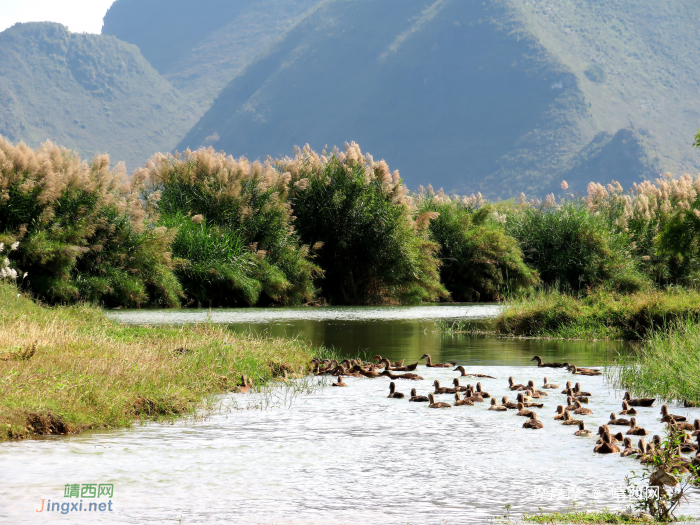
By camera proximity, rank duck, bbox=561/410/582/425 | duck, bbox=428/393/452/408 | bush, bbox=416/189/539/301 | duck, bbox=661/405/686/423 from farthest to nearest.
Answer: bush, bbox=416/189/539/301, duck, bbox=428/393/452/408, duck, bbox=561/410/582/425, duck, bbox=661/405/686/423

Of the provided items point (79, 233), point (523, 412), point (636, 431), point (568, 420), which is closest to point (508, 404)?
point (523, 412)

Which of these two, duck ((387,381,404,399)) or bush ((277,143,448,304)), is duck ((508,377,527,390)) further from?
bush ((277,143,448,304))

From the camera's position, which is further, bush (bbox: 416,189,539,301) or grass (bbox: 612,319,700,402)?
bush (bbox: 416,189,539,301)

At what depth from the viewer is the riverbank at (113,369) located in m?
7.43

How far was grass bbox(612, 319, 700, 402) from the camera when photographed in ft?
29.7

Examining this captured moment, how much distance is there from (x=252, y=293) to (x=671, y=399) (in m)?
13.8

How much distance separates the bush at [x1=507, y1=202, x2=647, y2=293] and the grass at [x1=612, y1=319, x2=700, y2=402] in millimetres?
15672

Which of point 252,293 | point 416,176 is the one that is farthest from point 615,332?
point 416,176

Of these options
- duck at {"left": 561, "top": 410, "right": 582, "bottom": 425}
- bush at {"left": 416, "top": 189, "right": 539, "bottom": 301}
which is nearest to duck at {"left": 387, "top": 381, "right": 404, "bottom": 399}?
duck at {"left": 561, "top": 410, "right": 582, "bottom": 425}

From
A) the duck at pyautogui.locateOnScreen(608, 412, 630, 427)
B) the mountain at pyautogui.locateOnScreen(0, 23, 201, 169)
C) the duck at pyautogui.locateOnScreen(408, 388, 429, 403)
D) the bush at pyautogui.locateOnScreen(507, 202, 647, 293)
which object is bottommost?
the duck at pyautogui.locateOnScreen(408, 388, 429, 403)

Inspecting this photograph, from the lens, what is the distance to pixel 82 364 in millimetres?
8898

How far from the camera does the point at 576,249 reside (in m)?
27.5

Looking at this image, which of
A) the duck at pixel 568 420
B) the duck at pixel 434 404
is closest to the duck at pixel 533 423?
the duck at pixel 568 420

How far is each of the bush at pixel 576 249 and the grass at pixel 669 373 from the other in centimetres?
1567
